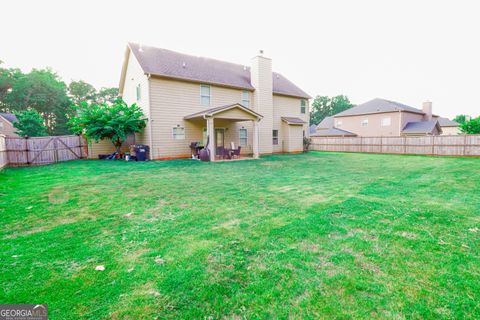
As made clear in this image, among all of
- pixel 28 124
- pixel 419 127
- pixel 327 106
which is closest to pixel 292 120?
pixel 419 127

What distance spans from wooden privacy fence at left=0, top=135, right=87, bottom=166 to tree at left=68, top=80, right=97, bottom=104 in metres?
35.8

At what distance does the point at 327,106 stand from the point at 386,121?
32.4 metres

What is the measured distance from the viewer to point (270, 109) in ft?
57.8

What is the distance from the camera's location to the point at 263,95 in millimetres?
17109

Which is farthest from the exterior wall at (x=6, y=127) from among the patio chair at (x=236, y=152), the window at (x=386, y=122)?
the window at (x=386, y=122)

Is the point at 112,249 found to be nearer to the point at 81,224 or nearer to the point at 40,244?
the point at 40,244

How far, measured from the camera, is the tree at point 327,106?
5822 centimetres

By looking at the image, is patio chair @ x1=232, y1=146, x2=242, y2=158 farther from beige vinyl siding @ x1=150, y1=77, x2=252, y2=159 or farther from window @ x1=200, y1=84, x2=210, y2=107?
window @ x1=200, y1=84, x2=210, y2=107

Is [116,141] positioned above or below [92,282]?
above

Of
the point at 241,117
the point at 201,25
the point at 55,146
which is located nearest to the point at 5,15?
the point at 55,146

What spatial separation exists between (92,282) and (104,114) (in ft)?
42.1

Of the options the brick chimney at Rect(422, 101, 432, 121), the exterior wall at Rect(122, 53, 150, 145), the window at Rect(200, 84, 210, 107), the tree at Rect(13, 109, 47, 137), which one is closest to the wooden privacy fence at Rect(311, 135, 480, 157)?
the window at Rect(200, 84, 210, 107)

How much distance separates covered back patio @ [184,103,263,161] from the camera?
42.0 ft

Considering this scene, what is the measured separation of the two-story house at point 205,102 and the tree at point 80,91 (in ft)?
110
